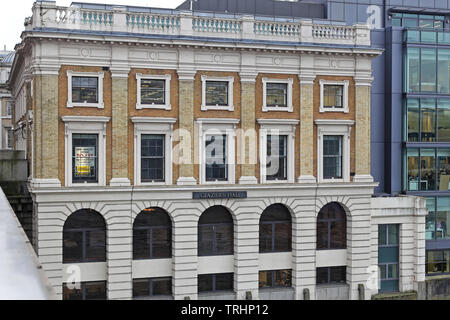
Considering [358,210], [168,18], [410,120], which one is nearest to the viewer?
[168,18]

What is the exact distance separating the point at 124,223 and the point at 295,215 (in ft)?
31.7

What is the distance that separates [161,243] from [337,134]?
39.4 ft

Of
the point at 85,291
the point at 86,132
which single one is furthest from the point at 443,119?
the point at 85,291

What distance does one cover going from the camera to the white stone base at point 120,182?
1240 inches

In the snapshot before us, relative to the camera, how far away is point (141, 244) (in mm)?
32469

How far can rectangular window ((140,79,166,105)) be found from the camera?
32438 millimetres

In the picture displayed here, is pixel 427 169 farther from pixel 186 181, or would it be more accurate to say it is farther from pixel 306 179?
pixel 186 181

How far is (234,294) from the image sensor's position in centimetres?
3344

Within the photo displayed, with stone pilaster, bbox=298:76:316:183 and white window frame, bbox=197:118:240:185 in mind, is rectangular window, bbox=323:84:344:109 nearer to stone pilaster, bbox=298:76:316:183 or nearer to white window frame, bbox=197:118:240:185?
stone pilaster, bbox=298:76:316:183

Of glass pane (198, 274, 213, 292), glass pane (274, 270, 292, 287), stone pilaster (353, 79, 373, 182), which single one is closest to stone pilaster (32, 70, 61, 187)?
glass pane (198, 274, 213, 292)

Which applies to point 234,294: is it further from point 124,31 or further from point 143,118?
point 124,31

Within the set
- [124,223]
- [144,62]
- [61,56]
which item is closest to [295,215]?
[124,223]

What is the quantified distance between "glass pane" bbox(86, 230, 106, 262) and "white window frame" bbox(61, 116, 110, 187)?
8.47 ft

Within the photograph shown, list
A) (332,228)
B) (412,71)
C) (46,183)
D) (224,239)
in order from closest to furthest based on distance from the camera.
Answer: (46,183), (224,239), (332,228), (412,71)
